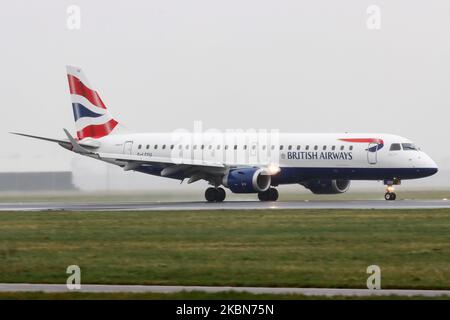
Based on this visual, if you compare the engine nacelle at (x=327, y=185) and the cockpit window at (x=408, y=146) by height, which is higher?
the cockpit window at (x=408, y=146)

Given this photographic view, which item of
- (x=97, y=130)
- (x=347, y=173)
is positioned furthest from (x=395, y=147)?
(x=97, y=130)

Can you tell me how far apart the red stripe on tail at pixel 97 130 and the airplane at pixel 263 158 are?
0.30 feet

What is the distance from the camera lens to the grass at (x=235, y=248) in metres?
25.4

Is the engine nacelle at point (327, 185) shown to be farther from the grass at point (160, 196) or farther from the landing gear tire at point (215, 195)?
the landing gear tire at point (215, 195)

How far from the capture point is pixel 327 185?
61.8m

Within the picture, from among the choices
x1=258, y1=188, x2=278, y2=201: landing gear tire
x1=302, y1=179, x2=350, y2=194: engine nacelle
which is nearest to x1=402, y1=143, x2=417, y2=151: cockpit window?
x1=302, y1=179, x2=350, y2=194: engine nacelle

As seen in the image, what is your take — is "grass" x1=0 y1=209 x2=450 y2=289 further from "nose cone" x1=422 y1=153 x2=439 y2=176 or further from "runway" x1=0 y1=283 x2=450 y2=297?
"nose cone" x1=422 y1=153 x2=439 y2=176

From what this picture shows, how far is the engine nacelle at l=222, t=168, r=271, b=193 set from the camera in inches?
2286

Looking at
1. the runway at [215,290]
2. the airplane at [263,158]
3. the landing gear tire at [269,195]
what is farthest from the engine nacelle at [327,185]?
the runway at [215,290]

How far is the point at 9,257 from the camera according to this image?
30234mm

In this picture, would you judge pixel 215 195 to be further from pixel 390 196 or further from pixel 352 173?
pixel 390 196

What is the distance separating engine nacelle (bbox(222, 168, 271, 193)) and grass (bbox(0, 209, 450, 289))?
415 inches
